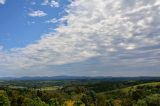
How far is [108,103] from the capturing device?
18475 centimetres

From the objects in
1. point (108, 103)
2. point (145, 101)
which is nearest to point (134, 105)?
point (145, 101)

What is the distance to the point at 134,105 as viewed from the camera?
16712cm

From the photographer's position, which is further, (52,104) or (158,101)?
(158,101)

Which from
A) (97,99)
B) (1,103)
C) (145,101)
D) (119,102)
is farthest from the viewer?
(97,99)

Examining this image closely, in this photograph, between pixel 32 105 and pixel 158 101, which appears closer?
pixel 32 105

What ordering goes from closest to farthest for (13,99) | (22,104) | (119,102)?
(22,104) < (13,99) < (119,102)

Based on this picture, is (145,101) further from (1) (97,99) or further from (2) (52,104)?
(2) (52,104)

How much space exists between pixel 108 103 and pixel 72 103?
1150 inches

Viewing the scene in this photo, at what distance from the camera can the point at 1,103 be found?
132 metres

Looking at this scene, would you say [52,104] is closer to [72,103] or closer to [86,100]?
[72,103]

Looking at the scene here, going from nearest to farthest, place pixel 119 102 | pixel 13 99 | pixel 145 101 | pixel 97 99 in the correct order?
1. pixel 13 99
2. pixel 145 101
3. pixel 119 102
4. pixel 97 99

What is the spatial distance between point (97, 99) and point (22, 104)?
2561 inches

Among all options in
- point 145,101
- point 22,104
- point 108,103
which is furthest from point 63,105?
point 145,101

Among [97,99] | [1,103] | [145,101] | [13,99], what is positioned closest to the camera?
[1,103]
